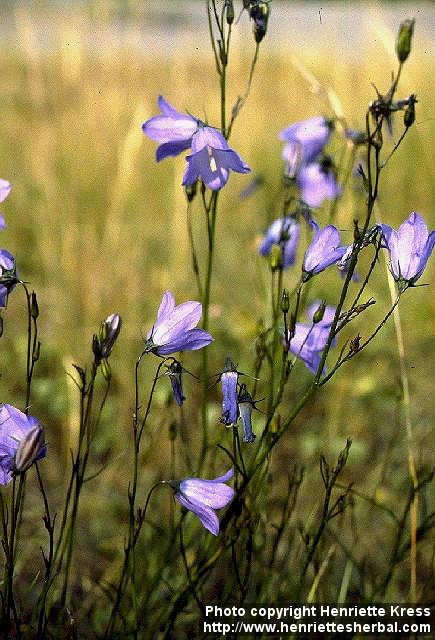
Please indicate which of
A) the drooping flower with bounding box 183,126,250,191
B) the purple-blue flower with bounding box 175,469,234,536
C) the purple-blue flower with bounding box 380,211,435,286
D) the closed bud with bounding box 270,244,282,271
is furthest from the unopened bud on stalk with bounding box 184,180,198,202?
the purple-blue flower with bounding box 175,469,234,536

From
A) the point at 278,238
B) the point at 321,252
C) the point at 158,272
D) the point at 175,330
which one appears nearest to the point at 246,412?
the point at 175,330

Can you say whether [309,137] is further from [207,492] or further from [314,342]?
[207,492]

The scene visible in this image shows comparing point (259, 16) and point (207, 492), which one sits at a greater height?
point (259, 16)

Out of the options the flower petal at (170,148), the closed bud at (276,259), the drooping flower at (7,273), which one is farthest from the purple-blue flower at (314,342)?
the drooping flower at (7,273)

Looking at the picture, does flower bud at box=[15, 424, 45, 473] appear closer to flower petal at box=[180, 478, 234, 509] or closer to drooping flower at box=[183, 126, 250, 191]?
flower petal at box=[180, 478, 234, 509]

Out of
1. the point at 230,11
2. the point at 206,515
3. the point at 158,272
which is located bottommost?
the point at 206,515

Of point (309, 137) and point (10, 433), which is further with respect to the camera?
point (309, 137)

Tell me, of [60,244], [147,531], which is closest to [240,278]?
[60,244]
